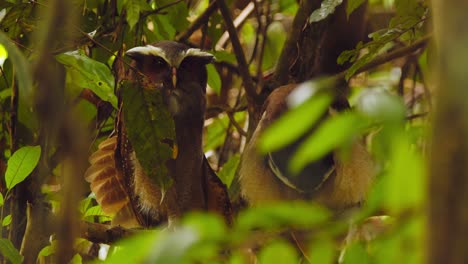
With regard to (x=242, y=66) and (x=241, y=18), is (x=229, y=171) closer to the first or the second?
(x=242, y=66)

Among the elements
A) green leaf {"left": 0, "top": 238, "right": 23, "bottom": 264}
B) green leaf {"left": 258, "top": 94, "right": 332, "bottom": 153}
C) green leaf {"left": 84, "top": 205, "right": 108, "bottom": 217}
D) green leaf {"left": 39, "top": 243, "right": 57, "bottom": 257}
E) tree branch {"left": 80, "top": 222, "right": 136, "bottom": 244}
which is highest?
green leaf {"left": 258, "top": 94, "right": 332, "bottom": 153}

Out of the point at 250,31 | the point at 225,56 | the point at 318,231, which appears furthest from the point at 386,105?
the point at 250,31

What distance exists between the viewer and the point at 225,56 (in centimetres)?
275

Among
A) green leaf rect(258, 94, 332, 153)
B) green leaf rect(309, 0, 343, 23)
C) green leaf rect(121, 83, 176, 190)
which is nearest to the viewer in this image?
green leaf rect(258, 94, 332, 153)

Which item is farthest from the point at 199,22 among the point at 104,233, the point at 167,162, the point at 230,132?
the point at 104,233

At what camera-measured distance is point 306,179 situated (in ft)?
7.47

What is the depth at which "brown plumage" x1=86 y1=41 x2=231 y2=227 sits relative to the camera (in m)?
2.50

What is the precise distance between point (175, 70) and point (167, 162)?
0.91 ft

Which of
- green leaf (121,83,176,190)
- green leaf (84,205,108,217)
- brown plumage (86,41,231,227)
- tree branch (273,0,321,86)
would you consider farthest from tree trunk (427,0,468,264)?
tree branch (273,0,321,86)

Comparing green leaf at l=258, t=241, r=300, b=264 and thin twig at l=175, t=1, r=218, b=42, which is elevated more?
thin twig at l=175, t=1, r=218, b=42

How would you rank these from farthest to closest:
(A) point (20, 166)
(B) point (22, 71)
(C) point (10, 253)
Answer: (A) point (20, 166)
(C) point (10, 253)
(B) point (22, 71)

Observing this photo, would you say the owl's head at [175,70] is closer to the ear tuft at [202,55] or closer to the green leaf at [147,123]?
the ear tuft at [202,55]

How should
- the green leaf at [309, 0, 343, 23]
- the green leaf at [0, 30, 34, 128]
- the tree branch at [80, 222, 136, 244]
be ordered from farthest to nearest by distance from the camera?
the green leaf at [309, 0, 343, 23] → the tree branch at [80, 222, 136, 244] → the green leaf at [0, 30, 34, 128]

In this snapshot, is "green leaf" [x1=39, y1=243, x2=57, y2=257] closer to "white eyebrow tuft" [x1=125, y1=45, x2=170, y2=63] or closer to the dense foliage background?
the dense foliage background
